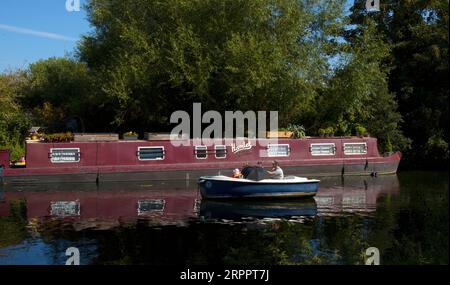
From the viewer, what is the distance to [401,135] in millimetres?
39969

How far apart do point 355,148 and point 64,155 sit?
17122 mm

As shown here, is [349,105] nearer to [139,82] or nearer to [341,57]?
[341,57]

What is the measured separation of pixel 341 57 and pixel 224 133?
1012 cm

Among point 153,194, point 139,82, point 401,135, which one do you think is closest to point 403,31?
point 401,135

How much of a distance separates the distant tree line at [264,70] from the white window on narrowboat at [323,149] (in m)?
3.32

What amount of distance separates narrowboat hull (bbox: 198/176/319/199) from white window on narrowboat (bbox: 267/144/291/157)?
830 centimetres

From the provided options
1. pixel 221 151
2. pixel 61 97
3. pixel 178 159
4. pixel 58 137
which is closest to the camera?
pixel 58 137

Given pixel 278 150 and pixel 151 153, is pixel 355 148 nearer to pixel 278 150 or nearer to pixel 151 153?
pixel 278 150

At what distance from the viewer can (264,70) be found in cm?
3119

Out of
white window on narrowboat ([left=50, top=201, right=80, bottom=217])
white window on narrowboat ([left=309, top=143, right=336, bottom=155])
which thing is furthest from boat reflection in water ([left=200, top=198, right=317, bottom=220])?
white window on narrowboat ([left=309, top=143, right=336, bottom=155])

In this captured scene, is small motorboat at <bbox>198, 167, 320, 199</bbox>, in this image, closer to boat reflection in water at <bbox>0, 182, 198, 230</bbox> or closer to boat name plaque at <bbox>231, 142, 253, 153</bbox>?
boat reflection in water at <bbox>0, 182, 198, 230</bbox>

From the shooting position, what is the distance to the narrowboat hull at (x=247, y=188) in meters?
21.5

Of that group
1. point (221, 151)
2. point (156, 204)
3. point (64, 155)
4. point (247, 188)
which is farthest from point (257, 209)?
point (64, 155)

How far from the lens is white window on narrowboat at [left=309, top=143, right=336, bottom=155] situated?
3123 cm
